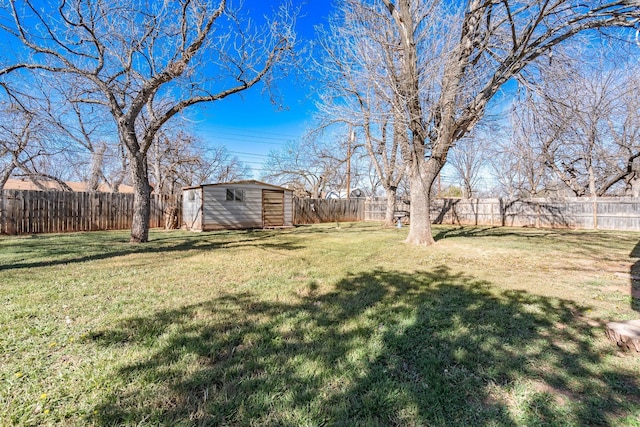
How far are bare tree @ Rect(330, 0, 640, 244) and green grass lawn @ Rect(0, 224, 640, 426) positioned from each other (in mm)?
3798

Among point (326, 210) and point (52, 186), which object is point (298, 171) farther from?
point (52, 186)

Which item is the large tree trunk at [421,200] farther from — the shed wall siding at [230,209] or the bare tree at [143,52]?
the shed wall siding at [230,209]

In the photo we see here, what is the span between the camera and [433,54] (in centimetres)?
685

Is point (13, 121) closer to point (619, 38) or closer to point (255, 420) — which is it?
point (255, 420)

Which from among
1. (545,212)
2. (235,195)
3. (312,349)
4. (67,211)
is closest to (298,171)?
(235,195)

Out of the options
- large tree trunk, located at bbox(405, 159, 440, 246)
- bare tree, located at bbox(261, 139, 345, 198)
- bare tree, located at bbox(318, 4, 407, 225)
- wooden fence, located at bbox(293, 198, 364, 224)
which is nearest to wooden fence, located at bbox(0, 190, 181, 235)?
wooden fence, located at bbox(293, 198, 364, 224)

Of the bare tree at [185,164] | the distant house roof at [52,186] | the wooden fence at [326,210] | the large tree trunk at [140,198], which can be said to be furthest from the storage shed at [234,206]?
the distant house roof at [52,186]

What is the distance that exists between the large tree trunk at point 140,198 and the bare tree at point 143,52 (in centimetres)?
2

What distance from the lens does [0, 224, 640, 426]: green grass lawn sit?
1610 millimetres

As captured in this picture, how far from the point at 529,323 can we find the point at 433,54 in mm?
6193

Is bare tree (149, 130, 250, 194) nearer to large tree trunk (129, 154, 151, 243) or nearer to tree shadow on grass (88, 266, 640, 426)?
large tree trunk (129, 154, 151, 243)

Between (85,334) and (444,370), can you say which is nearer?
(444,370)

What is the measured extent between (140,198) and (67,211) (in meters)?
6.20

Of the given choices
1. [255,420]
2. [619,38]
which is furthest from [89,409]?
[619,38]
